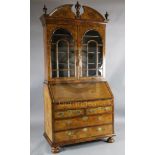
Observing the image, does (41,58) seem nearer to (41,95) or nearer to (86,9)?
(41,95)

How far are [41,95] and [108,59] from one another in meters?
0.90

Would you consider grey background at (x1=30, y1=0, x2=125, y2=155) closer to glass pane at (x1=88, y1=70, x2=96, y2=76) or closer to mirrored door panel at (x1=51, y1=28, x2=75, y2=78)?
mirrored door panel at (x1=51, y1=28, x2=75, y2=78)

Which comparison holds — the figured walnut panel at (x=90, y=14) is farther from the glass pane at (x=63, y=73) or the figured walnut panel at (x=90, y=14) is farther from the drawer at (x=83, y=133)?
the drawer at (x=83, y=133)

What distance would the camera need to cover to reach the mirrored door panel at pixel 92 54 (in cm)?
219

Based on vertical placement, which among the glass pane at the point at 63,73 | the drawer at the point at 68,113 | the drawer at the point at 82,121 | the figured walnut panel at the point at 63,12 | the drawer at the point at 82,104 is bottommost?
the drawer at the point at 82,121

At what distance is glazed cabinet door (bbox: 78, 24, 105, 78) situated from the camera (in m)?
2.16

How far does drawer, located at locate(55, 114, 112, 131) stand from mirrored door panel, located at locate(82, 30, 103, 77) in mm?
432

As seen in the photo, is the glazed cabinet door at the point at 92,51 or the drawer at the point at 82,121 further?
the glazed cabinet door at the point at 92,51

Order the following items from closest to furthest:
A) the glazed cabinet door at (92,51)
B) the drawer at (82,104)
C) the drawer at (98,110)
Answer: the drawer at (82,104) → the drawer at (98,110) → the glazed cabinet door at (92,51)

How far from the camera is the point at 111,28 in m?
2.56

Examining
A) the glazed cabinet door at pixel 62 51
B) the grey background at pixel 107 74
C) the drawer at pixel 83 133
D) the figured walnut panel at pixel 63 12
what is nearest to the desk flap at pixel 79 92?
the glazed cabinet door at pixel 62 51

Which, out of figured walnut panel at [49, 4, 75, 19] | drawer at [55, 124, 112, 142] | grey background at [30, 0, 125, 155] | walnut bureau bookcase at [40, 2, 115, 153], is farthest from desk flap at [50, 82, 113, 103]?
figured walnut panel at [49, 4, 75, 19]

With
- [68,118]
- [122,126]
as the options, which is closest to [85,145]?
[68,118]
